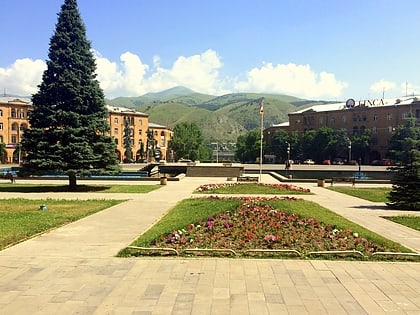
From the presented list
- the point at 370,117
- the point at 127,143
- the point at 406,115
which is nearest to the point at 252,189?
the point at 127,143

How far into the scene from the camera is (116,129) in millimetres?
88188

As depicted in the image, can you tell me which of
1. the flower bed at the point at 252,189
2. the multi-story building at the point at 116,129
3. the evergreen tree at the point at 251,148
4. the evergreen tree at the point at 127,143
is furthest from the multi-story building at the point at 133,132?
the flower bed at the point at 252,189

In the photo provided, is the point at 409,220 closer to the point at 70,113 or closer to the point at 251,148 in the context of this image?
the point at 70,113

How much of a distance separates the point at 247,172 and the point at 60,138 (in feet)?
94.5

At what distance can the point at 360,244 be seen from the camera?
972cm

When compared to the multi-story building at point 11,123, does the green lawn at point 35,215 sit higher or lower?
lower

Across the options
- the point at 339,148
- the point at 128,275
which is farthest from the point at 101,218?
the point at 339,148

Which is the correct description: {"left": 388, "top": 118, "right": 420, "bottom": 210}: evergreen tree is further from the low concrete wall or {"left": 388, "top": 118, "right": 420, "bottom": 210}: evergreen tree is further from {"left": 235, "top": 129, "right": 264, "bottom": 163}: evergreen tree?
{"left": 235, "top": 129, "right": 264, "bottom": 163}: evergreen tree

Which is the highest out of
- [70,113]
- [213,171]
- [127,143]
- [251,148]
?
[70,113]

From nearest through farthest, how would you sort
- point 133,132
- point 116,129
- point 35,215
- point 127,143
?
point 35,215
point 127,143
point 116,129
point 133,132

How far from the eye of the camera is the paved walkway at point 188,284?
5.88 metres

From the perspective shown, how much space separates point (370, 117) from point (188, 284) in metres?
86.1

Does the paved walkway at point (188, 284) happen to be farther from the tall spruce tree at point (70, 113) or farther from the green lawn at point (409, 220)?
the tall spruce tree at point (70, 113)

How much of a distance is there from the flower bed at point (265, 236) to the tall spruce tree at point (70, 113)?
53.3ft
